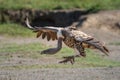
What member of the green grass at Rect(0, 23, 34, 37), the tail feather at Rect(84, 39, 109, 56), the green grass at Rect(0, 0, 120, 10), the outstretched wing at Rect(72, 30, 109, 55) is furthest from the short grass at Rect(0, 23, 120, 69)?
the green grass at Rect(0, 0, 120, 10)

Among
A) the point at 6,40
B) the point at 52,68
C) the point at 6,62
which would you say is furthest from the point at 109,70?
the point at 6,40

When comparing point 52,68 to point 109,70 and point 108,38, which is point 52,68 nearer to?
point 109,70

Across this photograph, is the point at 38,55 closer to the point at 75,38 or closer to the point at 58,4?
the point at 75,38

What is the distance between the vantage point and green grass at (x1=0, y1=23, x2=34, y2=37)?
18.7 metres

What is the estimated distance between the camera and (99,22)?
20.3 metres

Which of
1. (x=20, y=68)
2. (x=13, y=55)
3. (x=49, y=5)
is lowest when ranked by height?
(x=49, y=5)

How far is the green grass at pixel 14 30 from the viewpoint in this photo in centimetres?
1870

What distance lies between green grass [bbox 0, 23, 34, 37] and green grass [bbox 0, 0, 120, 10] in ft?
5.50

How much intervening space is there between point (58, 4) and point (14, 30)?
3.38m

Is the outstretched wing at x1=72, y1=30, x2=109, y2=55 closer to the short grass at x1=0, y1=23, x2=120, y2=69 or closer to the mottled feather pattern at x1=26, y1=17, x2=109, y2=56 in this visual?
the mottled feather pattern at x1=26, y1=17, x2=109, y2=56

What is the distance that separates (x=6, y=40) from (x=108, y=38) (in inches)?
129

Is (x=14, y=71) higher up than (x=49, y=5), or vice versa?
(x=14, y=71)

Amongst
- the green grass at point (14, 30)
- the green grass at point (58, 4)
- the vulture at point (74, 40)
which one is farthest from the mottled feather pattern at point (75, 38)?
the green grass at point (58, 4)

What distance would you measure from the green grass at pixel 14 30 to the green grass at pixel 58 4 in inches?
66.1
